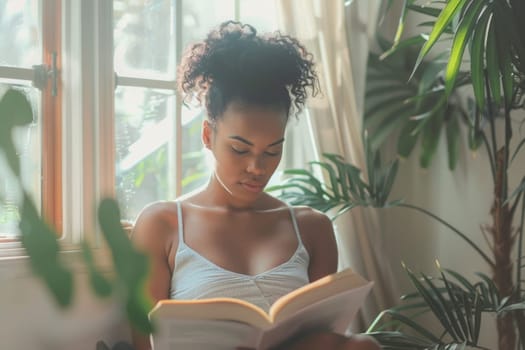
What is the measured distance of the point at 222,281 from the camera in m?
1.45

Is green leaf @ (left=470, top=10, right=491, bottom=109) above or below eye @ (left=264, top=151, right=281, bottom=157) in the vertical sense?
above

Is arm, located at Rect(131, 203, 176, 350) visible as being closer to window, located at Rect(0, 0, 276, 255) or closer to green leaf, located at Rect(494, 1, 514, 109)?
window, located at Rect(0, 0, 276, 255)

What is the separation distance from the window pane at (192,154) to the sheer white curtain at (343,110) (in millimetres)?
347

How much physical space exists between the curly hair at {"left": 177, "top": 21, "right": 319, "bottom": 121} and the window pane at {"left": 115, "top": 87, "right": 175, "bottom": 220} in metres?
0.34

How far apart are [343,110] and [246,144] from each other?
0.73 metres

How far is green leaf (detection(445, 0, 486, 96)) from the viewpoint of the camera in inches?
57.4

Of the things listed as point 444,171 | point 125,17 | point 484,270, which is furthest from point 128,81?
point 484,270

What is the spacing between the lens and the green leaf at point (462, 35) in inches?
57.4

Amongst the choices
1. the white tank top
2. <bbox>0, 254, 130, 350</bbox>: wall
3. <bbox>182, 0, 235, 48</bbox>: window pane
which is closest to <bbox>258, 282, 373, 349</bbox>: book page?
the white tank top

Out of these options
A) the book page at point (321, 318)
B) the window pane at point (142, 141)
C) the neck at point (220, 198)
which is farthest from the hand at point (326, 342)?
the window pane at point (142, 141)

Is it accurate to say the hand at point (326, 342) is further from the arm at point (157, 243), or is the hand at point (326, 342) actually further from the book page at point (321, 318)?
the arm at point (157, 243)

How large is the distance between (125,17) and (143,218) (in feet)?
2.19

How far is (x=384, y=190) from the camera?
1990mm

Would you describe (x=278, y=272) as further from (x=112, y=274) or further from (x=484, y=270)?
(x=112, y=274)
